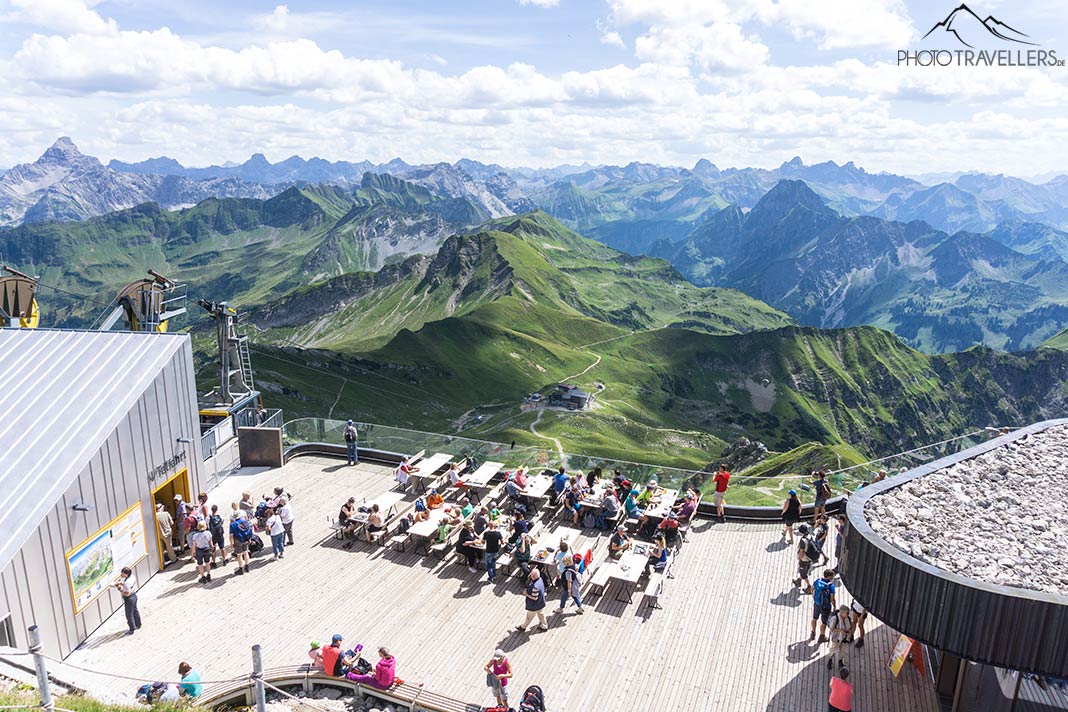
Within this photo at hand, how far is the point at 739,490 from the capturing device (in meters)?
36.0

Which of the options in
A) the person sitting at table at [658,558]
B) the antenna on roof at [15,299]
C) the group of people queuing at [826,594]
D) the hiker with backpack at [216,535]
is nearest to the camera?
the group of people queuing at [826,594]

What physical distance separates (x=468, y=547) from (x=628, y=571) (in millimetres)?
5120

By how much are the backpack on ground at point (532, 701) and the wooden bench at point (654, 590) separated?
5.39 m

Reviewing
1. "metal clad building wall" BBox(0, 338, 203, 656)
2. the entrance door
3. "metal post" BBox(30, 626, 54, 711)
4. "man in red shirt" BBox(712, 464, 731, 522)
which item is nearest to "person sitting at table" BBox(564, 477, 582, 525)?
"man in red shirt" BBox(712, 464, 731, 522)

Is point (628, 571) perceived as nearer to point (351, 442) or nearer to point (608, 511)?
point (608, 511)

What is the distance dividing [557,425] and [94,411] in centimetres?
10731

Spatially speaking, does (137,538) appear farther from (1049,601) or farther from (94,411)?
(1049,601)

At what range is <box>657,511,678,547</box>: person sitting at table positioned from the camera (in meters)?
22.2

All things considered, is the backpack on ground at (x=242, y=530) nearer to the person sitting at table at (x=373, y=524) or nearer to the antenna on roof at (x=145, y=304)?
the person sitting at table at (x=373, y=524)

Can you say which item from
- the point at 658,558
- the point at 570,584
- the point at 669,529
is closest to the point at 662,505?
the point at 669,529

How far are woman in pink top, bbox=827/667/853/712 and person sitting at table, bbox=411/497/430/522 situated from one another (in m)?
13.4

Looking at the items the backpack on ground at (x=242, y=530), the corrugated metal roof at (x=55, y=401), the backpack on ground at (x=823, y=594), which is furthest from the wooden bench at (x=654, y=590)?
the corrugated metal roof at (x=55, y=401)

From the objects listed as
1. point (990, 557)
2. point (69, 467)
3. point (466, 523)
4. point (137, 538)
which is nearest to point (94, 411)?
point (69, 467)

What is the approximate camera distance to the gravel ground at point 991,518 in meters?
13.5
